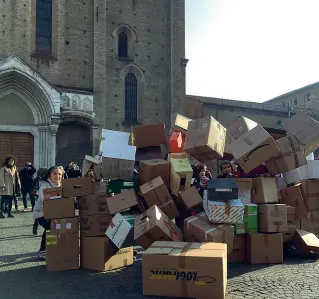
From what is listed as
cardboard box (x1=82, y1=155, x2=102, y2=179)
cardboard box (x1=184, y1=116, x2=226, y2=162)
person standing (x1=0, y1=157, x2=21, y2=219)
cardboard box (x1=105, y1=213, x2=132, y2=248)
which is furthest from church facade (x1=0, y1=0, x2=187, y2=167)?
cardboard box (x1=105, y1=213, x2=132, y2=248)

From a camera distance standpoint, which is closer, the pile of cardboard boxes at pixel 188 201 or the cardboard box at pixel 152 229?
the cardboard box at pixel 152 229

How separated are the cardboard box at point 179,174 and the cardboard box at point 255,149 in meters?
0.77

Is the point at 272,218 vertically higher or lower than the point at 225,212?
lower

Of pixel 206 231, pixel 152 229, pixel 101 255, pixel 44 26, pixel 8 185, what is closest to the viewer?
pixel 152 229

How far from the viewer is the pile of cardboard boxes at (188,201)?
500 centimetres

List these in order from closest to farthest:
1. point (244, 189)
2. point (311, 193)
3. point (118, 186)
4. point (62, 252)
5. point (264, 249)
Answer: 1. point (62, 252)
2. point (264, 249)
3. point (118, 186)
4. point (244, 189)
5. point (311, 193)

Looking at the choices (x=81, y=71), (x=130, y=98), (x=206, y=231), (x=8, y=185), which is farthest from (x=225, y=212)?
(x=130, y=98)

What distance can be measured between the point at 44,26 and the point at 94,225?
46.5 ft

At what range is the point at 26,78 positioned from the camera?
52.1 ft

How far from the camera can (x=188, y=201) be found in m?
5.71

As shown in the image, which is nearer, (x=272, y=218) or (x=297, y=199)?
(x=272, y=218)

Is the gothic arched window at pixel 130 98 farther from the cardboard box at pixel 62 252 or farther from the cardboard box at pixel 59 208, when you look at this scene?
the cardboard box at pixel 62 252

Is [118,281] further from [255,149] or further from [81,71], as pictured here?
[81,71]

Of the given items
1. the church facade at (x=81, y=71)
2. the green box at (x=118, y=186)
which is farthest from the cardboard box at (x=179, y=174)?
the church facade at (x=81, y=71)
